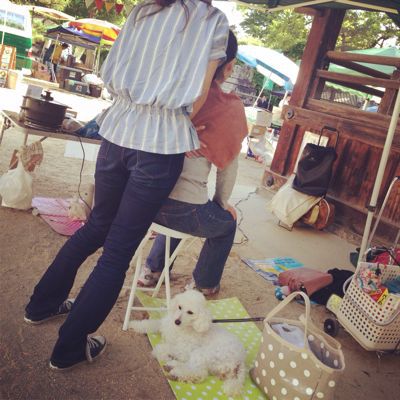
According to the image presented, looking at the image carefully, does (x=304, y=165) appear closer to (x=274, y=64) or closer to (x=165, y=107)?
(x=165, y=107)

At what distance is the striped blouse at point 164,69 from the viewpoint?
1739 mm

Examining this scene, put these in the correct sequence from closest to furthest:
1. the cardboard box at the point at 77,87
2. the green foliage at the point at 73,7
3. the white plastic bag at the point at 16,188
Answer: the white plastic bag at the point at 16,188 → the cardboard box at the point at 77,87 → the green foliage at the point at 73,7

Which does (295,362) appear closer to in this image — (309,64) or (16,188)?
(16,188)

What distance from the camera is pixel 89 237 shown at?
6.79ft

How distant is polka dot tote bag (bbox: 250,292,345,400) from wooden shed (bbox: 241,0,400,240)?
3.20m

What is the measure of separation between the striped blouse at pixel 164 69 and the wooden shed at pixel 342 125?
2.94 meters

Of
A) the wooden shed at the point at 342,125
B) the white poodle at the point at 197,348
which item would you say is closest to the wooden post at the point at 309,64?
the wooden shed at the point at 342,125

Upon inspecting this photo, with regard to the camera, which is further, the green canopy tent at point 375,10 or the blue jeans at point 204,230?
the green canopy tent at point 375,10

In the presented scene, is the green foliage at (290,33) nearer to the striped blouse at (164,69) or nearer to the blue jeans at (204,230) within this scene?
the blue jeans at (204,230)

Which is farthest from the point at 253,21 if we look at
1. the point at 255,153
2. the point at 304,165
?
the point at 304,165

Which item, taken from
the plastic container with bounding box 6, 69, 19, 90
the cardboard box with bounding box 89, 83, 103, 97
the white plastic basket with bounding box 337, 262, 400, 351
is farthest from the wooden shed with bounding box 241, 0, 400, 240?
the cardboard box with bounding box 89, 83, 103, 97

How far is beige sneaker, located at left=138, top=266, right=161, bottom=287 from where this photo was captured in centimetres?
309

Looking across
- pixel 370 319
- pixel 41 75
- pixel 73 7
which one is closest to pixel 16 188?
pixel 370 319

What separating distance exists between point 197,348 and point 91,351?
22.1 inches
